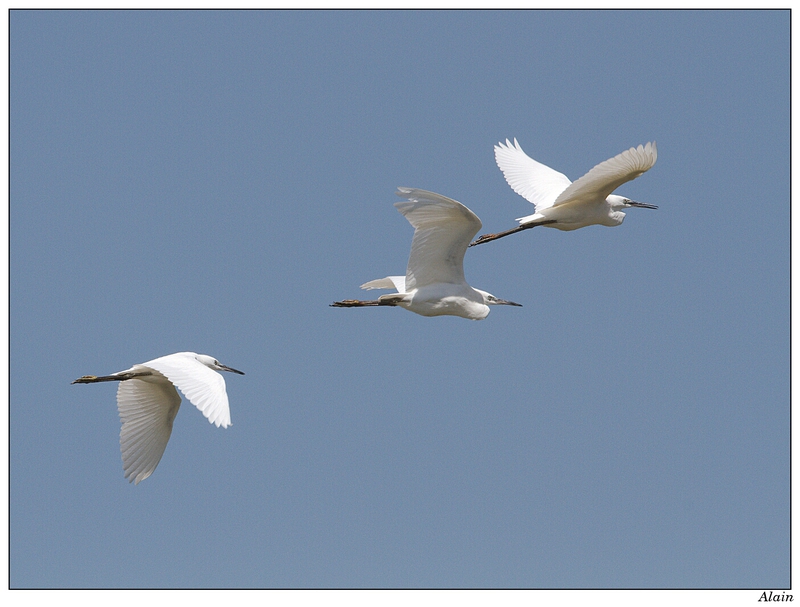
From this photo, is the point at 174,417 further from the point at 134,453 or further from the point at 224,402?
the point at 224,402

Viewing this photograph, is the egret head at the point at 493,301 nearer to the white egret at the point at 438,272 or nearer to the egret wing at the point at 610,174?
the white egret at the point at 438,272

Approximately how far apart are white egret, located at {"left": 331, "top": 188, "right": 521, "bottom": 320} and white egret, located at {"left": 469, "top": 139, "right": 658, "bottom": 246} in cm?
162

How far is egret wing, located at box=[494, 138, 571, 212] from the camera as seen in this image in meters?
17.2

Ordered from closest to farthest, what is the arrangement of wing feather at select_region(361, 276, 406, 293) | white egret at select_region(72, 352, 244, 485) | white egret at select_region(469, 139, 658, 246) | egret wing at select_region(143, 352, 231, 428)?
1. egret wing at select_region(143, 352, 231, 428)
2. white egret at select_region(469, 139, 658, 246)
3. wing feather at select_region(361, 276, 406, 293)
4. white egret at select_region(72, 352, 244, 485)

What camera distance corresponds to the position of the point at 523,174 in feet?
58.5

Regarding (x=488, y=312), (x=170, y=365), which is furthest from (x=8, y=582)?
(x=488, y=312)

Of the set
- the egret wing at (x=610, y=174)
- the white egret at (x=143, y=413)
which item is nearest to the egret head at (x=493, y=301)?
the egret wing at (x=610, y=174)

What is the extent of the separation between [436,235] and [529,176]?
426cm

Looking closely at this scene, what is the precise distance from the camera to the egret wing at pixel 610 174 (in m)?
14.1

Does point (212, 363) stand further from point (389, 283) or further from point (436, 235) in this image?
point (436, 235)

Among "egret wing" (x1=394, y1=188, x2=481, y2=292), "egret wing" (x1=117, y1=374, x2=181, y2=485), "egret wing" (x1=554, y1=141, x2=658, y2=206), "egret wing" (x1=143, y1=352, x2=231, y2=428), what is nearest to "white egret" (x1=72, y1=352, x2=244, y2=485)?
"egret wing" (x1=117, y1=374, x2=181, y2=485)

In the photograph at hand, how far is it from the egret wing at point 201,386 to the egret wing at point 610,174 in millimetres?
4900

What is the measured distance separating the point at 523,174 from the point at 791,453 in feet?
17.5

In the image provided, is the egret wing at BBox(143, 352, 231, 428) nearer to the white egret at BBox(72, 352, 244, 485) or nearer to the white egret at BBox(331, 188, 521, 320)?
the white egret at BBox(72, 352, 244, 485)
